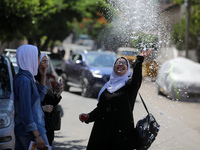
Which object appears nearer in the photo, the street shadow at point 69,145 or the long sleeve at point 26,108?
the long sleeve at point 26,108

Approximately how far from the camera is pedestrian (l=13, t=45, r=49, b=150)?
12.7ft

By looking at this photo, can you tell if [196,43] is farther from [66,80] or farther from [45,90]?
[45,90]

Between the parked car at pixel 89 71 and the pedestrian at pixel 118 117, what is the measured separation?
33.9 ft

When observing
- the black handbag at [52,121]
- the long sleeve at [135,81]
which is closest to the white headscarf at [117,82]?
the long sleeve at [135,81]

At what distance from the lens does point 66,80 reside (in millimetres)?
17828

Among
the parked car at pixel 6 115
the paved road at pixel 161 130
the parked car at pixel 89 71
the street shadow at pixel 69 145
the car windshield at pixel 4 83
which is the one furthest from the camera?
the parked car at pixel 89 71

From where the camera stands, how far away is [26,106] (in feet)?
12.7

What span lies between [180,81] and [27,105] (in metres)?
12.4

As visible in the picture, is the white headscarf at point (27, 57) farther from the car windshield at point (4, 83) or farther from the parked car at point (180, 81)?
the parked car at point (180, 81)

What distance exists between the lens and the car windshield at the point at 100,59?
1611 cm

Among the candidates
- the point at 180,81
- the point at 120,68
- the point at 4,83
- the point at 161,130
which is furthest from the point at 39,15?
the point at 120,68

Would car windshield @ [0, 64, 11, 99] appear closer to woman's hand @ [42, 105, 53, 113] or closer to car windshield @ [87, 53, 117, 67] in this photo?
woman's hand @ [42, 105, 53, 113]

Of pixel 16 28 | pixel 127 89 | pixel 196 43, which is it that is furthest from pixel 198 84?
pixel 196 43

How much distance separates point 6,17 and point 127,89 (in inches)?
518
